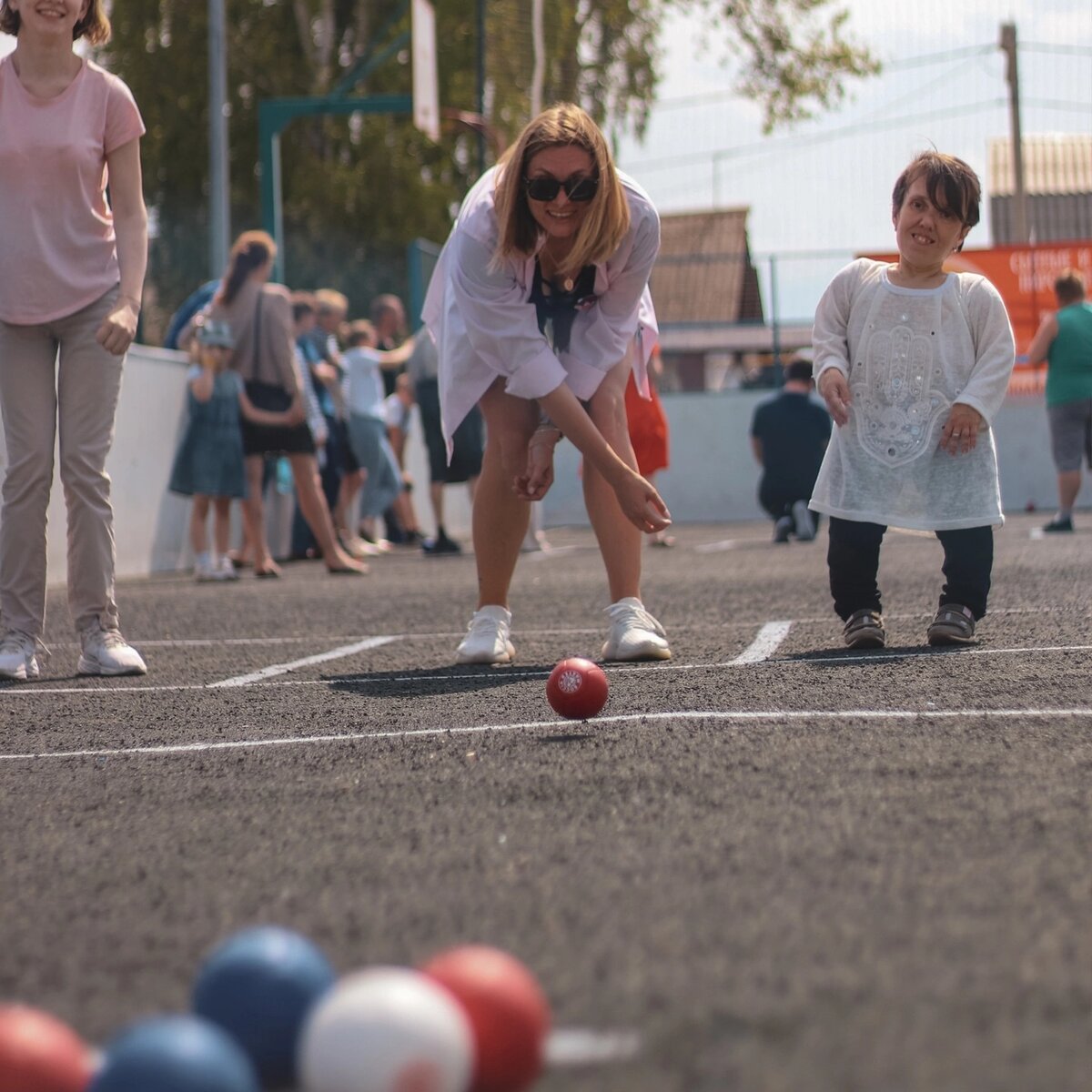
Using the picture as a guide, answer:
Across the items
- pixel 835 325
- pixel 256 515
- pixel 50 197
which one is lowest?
pixel 256 515

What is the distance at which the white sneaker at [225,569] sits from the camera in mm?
10969

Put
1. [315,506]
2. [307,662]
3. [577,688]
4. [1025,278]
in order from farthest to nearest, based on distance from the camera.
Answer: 1. [1025,278]
2. [315,506]
3. [307,662]
4. [577,688]

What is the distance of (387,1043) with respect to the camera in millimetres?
1645

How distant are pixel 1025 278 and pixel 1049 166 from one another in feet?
34.4

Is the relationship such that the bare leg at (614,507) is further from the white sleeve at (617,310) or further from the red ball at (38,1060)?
the red ball at (38,1060)

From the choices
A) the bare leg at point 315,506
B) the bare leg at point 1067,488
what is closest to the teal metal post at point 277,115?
the bare leg at point 315,506

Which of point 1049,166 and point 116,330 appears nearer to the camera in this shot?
point 116,330

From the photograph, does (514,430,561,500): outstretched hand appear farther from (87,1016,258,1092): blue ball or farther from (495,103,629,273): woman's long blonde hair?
(87,1016,258,1092): blue ball

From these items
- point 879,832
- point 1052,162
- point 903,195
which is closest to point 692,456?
point 1052,162

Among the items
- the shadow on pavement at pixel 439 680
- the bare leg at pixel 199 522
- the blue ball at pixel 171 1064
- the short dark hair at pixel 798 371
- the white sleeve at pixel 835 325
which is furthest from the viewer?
the short dark hair at pixel 798 371

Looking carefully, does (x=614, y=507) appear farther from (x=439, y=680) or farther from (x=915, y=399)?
(x=915, y=399)

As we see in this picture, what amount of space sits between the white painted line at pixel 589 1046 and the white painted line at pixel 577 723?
203cm

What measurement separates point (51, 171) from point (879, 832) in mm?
3756

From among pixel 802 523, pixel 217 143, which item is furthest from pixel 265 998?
pixel 217 143
